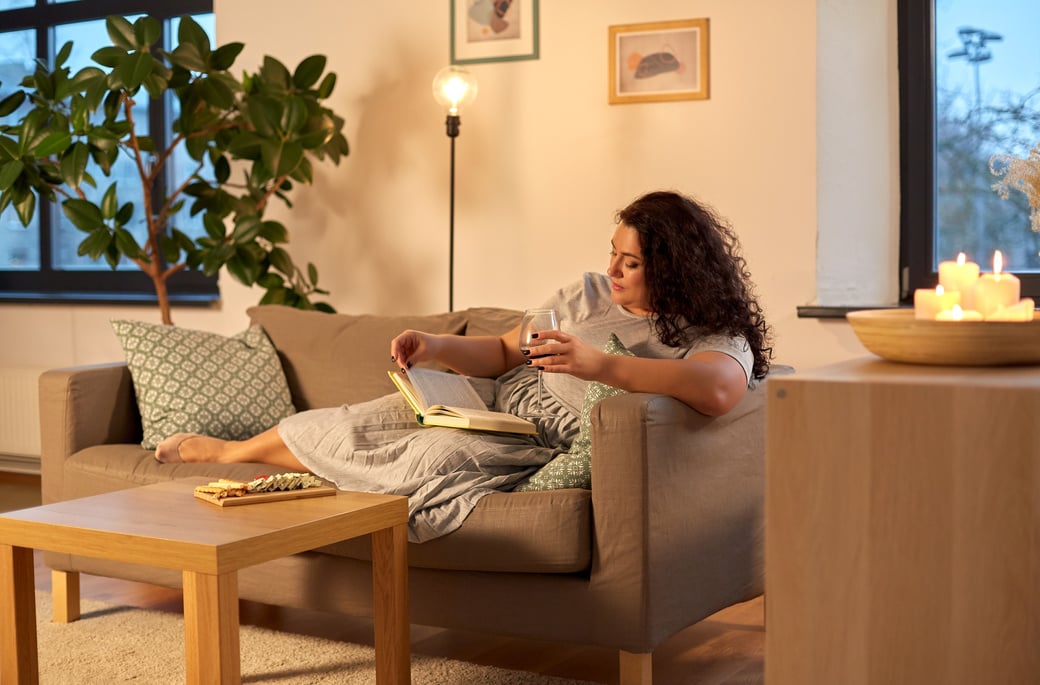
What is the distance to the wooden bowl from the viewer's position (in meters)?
1.35

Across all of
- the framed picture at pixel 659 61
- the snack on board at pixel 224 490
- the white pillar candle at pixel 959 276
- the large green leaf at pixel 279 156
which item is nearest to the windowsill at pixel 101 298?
the large green leaf at pixel 279 156

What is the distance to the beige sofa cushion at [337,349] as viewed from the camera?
10.7 feet

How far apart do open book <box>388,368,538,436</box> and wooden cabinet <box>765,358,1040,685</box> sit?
52.0 inches

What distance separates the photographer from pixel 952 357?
1.38 metres

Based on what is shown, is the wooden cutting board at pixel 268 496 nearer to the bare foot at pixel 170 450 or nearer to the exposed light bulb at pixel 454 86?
the bare foot at pixel 170 450

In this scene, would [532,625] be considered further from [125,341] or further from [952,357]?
[125,341]

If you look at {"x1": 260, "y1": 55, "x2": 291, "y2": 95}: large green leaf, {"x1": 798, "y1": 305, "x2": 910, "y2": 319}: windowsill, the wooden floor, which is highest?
{"x1": 260, "y1": 55, "x2": 291, "y2": 95}: large green leaf

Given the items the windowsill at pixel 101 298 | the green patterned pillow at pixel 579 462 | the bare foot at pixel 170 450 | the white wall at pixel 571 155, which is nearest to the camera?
the green patterned pillow at pixel 579 462

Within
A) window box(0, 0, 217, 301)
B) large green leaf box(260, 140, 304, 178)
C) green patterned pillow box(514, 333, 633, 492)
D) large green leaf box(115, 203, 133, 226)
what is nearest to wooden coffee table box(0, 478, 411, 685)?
green patterned pillow box(514, 333, 633, 492)

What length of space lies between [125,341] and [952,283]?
7.96 ft

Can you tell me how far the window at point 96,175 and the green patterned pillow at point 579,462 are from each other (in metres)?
2.64

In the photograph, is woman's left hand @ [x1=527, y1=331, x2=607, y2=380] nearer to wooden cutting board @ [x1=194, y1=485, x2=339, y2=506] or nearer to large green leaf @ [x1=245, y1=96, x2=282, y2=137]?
wooden cutting board @ [x1=194, y1=485, x2=339, y2=506]

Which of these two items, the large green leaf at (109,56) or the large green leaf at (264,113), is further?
the large green leaf at (264,113)

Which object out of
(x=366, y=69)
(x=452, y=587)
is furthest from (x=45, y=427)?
(x=366, y=69)
